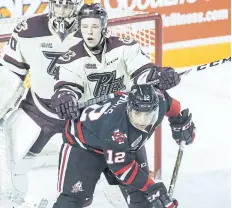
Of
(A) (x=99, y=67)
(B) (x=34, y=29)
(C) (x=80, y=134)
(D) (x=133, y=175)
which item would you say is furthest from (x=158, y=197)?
(B) (x=34, y=29)

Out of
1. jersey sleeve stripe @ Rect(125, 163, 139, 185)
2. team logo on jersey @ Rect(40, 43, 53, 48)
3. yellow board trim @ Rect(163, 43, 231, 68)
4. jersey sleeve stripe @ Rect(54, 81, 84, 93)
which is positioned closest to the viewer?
jersey sleeve stripe @ Rect(125, 163, 139, 185)

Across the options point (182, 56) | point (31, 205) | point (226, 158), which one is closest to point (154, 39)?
point (226, 158)

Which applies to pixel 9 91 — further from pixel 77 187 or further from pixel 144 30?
pixel 144 30

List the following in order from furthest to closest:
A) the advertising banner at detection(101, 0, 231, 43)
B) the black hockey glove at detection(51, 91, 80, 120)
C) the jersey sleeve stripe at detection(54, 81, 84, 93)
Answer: the advertising banner at detection(101, 0, 231, 43)
the jersey sleeve stripe at detection(54, 81, 84, 93)
the black hockey glove at detection(51, 91, 80, 120)

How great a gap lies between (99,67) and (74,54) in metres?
0.12

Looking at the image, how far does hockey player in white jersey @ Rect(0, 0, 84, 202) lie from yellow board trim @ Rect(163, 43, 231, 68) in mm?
1978

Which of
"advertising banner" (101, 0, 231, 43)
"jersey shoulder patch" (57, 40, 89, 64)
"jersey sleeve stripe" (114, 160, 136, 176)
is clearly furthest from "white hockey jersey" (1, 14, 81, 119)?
"advertising banner" (101, 0, 231, 43)

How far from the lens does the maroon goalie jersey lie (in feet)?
9.00

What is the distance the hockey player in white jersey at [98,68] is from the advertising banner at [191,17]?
2000 mm

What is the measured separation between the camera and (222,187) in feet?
12.4

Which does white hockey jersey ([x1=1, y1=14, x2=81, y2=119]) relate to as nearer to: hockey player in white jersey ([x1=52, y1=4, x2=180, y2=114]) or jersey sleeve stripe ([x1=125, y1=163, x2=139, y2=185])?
hockey player in white jersey ([x1=52, y1=4, x2=180, y2=114])

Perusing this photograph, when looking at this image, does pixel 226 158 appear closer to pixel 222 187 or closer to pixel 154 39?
pixel 222 187

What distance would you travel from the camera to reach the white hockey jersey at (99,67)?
3.02 meters

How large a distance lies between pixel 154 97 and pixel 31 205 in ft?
3.44
